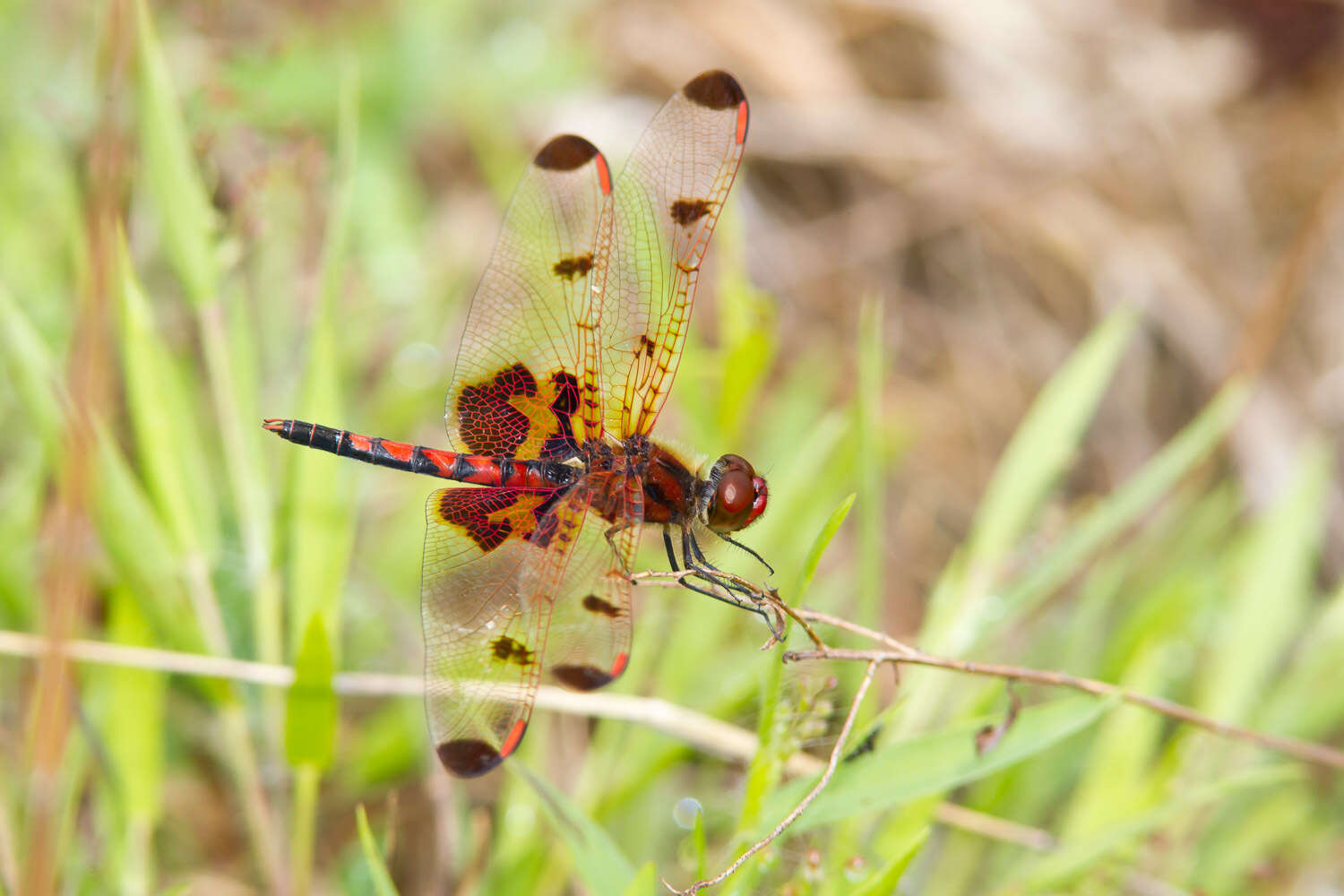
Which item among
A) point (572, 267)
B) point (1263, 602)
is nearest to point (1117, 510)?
point (1263, 602)

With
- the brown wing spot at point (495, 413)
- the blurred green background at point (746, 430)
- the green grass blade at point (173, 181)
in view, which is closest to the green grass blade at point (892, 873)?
the blurred green background at point (746, 430)

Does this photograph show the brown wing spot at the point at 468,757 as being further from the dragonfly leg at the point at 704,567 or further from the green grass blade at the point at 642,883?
the dragonfly leg at the point at 704,567

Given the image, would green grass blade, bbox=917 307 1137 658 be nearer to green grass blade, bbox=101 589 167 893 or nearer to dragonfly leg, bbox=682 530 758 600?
dragonfly leg, bbox=682 530 758 600

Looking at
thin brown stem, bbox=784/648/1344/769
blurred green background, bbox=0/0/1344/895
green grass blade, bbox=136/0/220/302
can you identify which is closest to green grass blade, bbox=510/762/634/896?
blurred green background, bbox=0/0/1344/895

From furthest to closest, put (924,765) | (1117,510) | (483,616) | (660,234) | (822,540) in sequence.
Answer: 1. (1117,510)
2. (660,234)
3. (483,616)
4. (924,765)
5. (822,540)

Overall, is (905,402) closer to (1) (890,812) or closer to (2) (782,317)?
(2) (782,317)

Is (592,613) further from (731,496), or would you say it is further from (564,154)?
(564,154)
